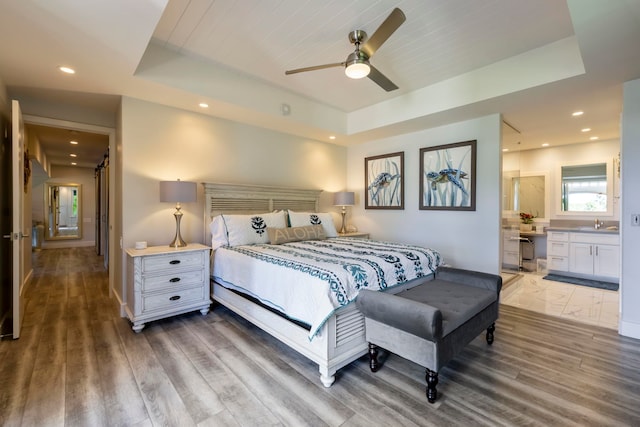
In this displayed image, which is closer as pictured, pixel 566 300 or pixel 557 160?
pixel 566 300

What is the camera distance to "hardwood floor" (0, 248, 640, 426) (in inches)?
68.7

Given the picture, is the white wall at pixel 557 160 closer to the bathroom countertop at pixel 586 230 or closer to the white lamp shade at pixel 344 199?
the bathroom countertop at pixel 586 230

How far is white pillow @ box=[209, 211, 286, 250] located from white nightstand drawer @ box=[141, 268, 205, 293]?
43 cm

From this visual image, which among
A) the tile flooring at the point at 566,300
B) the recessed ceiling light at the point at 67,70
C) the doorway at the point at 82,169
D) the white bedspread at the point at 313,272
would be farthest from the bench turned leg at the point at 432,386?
the doorway at the point at 82,169

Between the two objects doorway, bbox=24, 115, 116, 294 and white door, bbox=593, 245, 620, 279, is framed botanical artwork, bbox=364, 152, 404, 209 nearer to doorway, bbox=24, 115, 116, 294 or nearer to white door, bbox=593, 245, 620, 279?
white door, bbox=593, 245, 620, 279

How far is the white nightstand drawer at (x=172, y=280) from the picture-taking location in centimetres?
298

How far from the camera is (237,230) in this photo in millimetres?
3646

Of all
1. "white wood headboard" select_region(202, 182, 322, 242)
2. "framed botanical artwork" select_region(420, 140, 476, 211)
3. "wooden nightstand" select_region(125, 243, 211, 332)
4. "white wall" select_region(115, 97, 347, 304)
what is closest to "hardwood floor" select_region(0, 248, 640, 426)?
"wooden nightstand" select_region(125, 243, 211, 332)

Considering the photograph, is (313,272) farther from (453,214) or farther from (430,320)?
(453,214)

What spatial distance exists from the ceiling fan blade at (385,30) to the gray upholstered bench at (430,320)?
196 cm

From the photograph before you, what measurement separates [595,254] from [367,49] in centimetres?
537

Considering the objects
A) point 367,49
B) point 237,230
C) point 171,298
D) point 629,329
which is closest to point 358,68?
point 367,49

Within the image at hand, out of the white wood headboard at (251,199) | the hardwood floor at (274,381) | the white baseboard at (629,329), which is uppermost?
the white wood headboard at (251,199)

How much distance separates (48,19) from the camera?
6.48ft
